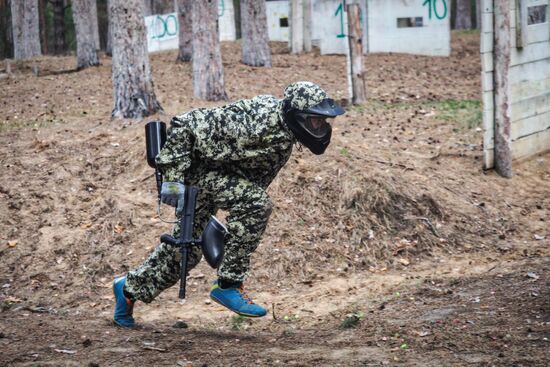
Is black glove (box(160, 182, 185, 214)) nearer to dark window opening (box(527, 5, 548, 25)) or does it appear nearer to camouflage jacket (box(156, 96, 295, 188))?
camouflage jacket (box(156, 96, 295, 188))

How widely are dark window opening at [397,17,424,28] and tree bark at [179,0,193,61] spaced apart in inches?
246

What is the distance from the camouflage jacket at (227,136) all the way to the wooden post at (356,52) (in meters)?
7.79

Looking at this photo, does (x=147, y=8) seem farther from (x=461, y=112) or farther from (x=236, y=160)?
(x=236, y=160)

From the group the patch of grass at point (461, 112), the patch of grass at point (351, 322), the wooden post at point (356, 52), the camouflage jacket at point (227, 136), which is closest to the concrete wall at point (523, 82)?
the patch of grass at point (461, 112)

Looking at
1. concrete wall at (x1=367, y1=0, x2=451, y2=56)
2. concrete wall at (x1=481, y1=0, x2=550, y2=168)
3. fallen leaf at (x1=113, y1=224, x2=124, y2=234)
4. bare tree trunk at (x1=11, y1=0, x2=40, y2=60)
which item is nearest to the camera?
fallen leaf at (x1=113, y1=224, x2=124, y2=234)

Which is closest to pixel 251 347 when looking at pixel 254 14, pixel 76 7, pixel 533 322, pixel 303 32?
pixel 533 322

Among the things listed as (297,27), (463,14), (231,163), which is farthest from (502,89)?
(463,14)

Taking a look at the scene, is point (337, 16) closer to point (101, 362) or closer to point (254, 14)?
point (254, 14)

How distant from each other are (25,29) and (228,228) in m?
20.6

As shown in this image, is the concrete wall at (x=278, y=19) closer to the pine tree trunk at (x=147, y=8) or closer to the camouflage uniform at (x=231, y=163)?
the pine tree trunk at (x=147, y=8)

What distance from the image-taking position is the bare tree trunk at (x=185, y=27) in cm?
1884

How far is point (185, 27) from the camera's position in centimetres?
1895

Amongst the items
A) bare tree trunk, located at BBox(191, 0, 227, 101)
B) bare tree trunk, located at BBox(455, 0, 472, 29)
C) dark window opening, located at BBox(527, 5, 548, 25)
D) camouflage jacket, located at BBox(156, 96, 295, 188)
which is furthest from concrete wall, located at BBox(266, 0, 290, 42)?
camouflage jacket, located at BBox(156, 96, 295, 188)

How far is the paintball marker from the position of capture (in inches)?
214
